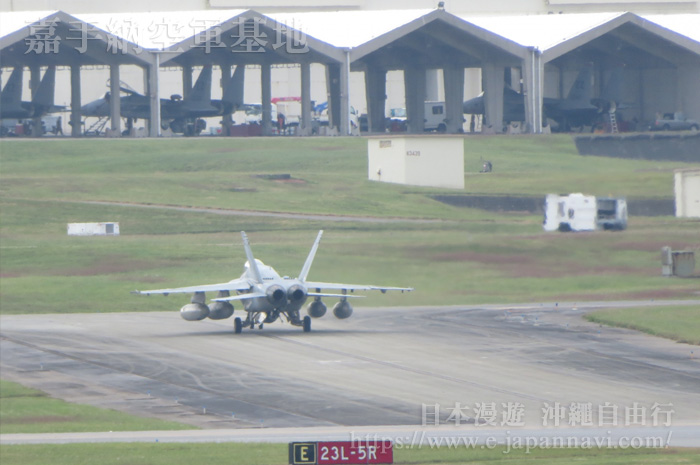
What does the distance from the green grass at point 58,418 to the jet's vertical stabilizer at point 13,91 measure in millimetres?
75212

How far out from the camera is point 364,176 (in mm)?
84500

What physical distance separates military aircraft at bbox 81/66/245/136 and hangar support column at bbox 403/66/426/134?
16358mm

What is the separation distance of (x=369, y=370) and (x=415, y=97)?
73.6 metres

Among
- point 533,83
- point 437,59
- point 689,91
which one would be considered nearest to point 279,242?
point 533,83

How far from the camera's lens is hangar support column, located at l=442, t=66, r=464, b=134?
102812 mm

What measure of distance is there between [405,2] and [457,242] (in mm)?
67943

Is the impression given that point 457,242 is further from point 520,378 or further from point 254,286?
point 520,378

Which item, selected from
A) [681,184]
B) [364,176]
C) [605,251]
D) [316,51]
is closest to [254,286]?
[605,251]

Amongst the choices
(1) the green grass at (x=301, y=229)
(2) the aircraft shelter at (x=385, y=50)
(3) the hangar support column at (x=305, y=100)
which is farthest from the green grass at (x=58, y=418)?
(3) the hangar support column at (x=305, y=100)

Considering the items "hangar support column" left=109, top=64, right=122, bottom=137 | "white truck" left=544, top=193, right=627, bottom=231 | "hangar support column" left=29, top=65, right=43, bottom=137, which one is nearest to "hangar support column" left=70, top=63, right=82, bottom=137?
"hangar support column" left=29, top=65, right=43, bottom=137

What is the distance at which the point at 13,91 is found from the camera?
101000mm

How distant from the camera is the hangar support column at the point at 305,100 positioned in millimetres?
98812

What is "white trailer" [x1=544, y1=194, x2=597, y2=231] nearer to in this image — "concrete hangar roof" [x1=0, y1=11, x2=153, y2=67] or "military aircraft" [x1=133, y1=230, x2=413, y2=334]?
"military aircraft" [x1=133, y1=230, x2=413, y2=334]

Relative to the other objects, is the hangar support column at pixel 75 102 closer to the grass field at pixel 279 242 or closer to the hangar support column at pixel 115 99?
the hangar support column at pixel 115 99
